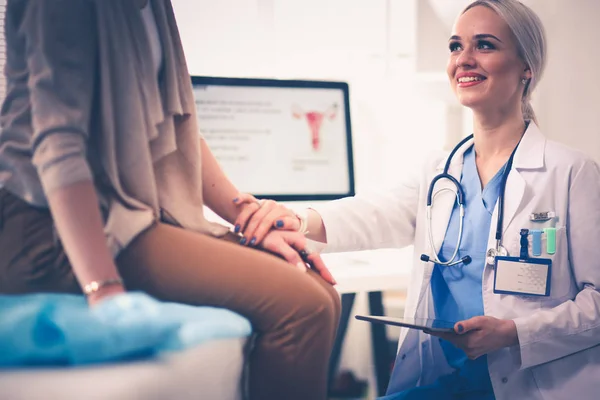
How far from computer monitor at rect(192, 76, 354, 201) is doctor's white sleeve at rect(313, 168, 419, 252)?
0.15m

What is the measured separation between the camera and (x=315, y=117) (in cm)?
121

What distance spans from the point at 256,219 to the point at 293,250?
71 millimetres

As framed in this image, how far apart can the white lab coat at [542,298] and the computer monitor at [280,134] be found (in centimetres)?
16

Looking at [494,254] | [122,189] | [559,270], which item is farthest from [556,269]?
[122,189]

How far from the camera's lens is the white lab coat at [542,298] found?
2.88 feet

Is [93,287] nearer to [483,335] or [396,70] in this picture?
[483,335]

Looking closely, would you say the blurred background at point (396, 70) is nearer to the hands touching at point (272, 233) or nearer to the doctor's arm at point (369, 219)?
the doctor's arm at point (369, 219)

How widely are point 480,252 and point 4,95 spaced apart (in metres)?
0.76

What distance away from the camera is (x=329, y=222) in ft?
3.26

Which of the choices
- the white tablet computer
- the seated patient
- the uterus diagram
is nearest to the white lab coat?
the white tablet computer

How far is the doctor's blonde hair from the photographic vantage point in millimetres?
934

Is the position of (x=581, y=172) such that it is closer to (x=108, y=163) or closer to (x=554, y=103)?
(x=554, y=103)

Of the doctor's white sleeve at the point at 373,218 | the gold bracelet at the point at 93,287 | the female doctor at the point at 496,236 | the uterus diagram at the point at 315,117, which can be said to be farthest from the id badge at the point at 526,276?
the gold bracelet at the point at 93,287

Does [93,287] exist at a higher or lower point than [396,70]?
lower
